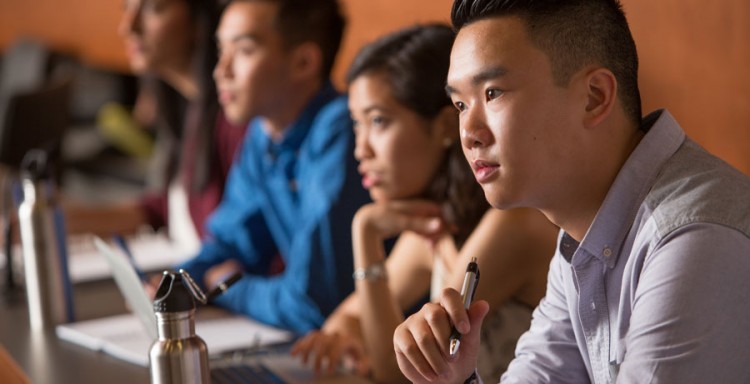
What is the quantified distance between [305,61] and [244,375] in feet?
3.21

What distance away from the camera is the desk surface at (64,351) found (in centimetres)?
154

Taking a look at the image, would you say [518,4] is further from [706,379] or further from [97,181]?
[97,181]

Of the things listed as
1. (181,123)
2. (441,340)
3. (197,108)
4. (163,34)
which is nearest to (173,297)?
(441,340)

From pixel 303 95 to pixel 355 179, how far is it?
1.29 feet

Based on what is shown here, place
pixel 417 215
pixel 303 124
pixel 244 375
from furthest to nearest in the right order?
pixel 303 124 → pixel 417 215 → pixel 244 375

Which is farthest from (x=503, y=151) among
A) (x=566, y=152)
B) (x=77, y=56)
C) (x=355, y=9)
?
(x=77, y=56)

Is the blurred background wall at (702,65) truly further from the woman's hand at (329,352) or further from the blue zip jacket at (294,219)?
the woman's hand at (329,352)

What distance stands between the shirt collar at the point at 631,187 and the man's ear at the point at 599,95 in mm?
52

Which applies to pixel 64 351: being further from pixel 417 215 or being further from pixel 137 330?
pixel 417 215

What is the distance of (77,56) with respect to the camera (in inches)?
243

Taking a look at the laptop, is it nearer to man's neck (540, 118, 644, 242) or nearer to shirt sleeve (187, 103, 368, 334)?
shirt sleeve (187, 103, 368, 334)

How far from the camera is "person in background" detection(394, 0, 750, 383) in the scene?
0.95 m

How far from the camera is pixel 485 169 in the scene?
3.30 feet

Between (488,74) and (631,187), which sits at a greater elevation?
(488,74)
